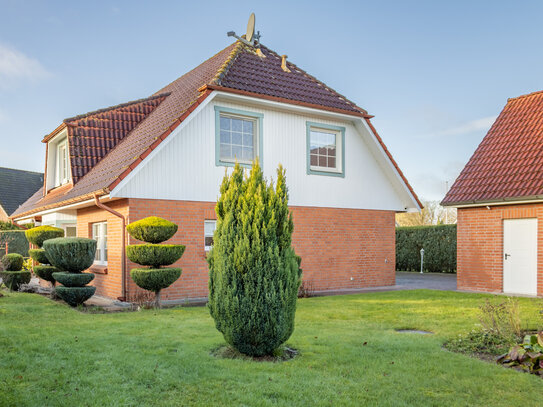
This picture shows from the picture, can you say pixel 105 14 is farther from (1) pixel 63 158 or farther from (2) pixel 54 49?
(1) pixel 63 158

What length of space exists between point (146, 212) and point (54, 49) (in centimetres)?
616

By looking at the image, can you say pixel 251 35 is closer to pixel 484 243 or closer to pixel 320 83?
pixel 320 83

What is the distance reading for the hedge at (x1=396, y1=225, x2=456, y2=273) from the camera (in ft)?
70.9

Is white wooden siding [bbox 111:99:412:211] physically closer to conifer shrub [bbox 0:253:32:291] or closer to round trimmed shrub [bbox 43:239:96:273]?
round trimmed shrub [bbox 43:239:96:273]

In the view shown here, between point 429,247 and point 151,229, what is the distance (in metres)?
16.0

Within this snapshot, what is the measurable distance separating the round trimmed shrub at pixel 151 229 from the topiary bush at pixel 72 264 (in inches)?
56.3

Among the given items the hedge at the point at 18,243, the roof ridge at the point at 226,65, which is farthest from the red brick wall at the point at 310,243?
the hedge at the point at 18,243

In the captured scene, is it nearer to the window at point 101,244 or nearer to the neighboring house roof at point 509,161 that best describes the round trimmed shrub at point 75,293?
the window at point 101,244

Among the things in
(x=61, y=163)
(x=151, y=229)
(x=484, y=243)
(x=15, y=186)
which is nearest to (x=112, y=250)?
(x=151, y=229)

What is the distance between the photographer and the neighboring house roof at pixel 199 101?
11664 millimetres

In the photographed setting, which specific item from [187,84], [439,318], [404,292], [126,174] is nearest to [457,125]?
[404,292]

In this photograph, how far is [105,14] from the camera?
43.6 feet

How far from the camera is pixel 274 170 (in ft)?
44.3

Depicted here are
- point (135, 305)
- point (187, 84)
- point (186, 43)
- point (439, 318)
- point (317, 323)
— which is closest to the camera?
point (317, 323)
